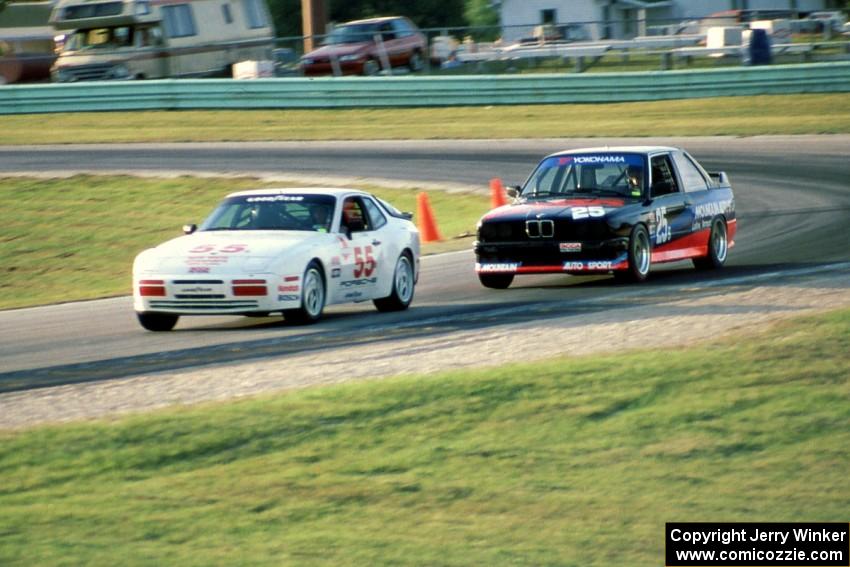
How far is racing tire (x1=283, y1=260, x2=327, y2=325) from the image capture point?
12.9 metres

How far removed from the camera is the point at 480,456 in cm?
794

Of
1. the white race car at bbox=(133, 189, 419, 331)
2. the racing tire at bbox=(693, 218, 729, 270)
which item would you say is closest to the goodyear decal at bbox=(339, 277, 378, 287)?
the white race car at bbox=(133, 189, 419, 331)

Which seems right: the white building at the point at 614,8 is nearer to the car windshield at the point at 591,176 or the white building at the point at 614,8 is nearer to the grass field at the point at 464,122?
the grass field at the point at 464,122

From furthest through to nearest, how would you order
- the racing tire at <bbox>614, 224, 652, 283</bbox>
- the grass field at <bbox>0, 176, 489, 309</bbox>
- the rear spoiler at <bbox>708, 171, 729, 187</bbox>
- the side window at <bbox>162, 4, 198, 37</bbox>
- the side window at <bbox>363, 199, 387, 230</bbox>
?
1. the side window at <bbox>162, 4, 198, 37</bbox>
2. the grass field at <bbox>0, 176, 489, 309</bbox>
3. the rear spoiler at <bbox>708, 171, 729, 187</bbox>
4. the racing tire at <bbox>614, 224, 652, 283</bbox>
5. the side window at <bbox>363, 199, 387, 230</bbox>

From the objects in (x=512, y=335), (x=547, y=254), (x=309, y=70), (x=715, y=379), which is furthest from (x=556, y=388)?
(x=309, y=70)

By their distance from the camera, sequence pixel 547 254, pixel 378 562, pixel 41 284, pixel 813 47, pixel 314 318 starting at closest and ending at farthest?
1. pixel 378 562
2. pixel 314 318
3. pixel 547 254
4. pixel 41 284
5. pixel 813 47

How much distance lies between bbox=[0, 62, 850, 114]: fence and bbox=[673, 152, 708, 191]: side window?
61.4 feet

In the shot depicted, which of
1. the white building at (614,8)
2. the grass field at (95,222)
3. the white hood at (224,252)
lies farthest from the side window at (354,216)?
the white building at (614,8)

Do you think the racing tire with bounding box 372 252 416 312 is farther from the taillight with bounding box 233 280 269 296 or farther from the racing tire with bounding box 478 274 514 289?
the taillight with bounding box 233 280 269 296

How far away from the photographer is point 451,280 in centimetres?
1645

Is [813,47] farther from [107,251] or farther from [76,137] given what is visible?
[107,251]

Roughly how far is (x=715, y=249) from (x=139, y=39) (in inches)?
1058

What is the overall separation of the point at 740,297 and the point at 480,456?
6.25 meters

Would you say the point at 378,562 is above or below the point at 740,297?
above
